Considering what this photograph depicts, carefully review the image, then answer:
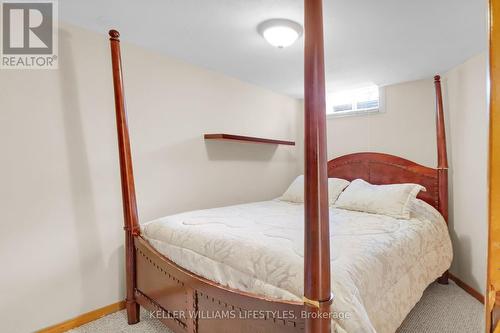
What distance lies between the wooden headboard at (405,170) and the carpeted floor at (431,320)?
723mm

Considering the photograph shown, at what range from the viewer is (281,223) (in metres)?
1.83

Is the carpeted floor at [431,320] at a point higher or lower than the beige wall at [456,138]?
lower

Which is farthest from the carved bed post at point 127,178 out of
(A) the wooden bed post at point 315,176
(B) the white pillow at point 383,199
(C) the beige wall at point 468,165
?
(C) the beige wall at point 468,165

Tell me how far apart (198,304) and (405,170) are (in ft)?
7.91

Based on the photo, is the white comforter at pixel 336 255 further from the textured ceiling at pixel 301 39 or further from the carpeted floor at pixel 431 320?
the textured ceiling at pixel 301 39

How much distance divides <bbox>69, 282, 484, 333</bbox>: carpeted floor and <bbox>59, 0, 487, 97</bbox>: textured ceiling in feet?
6.63

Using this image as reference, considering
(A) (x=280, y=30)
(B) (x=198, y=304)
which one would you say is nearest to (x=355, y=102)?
(A) (x=280, y=30)

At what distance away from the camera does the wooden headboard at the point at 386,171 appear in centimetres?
258

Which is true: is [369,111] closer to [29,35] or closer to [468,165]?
[468,165]

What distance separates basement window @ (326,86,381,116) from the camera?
10.4 ft

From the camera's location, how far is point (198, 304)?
54.3 inches

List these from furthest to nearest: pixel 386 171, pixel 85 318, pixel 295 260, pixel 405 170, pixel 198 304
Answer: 1. pixel 386 171
2. pixel 405 170
3. pixel 85 318
4. pixel 198 304
5. pixel 295 260

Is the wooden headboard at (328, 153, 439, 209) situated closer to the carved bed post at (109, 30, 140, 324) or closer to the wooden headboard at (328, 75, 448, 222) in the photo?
the wooden headboard at (328, 75, 448, 222)

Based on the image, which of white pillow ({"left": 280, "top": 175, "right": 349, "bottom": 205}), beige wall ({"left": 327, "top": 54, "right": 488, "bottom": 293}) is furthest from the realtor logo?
beige wall ({"left": 327, "top": 54, "right": 488, "bottom": 293})
